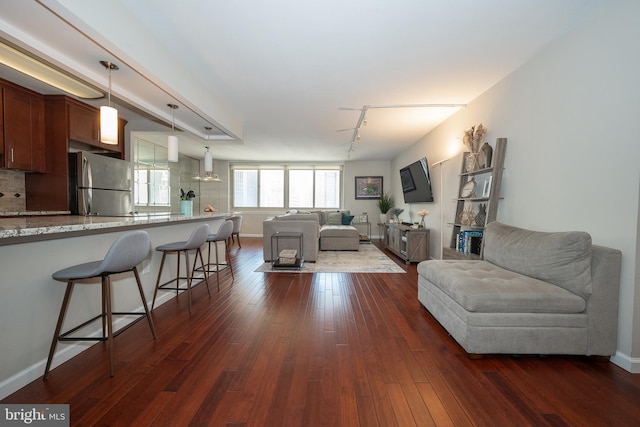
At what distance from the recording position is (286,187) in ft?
29.1

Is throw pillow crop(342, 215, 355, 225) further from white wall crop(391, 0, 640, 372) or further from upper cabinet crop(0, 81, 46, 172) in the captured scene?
upper cabinet crop(0, 81, 46, 172)

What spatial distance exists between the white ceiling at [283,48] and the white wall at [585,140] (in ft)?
0.82

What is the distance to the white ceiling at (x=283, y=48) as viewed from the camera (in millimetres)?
1963

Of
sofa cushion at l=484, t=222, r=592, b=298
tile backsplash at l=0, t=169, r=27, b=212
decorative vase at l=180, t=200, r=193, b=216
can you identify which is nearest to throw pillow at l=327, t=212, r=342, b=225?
decorative vase at l=180, t=200, r=193, b=216

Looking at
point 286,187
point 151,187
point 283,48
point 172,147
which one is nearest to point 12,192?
point 172,147

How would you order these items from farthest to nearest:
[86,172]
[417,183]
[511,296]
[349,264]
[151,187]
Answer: [151,187]
[417,183]
[349,264]
[86,172]
[511,296]

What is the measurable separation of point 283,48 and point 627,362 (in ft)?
11.8

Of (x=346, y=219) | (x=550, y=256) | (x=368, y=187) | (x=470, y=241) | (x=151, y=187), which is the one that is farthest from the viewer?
(x=368, y=187)

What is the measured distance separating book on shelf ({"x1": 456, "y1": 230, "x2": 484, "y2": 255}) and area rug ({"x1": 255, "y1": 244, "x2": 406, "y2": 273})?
3.82 feet

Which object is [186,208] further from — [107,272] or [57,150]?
[107,272]

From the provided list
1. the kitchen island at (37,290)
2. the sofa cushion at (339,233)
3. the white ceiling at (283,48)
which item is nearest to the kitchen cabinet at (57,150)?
the white ceiling at (283,48)

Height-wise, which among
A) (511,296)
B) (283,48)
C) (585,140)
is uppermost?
(283,48)

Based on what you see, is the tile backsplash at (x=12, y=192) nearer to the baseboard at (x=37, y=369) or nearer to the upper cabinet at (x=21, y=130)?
the upper cabinet at (x=21, y=130)

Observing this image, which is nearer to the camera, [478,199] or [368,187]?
[478,199]
